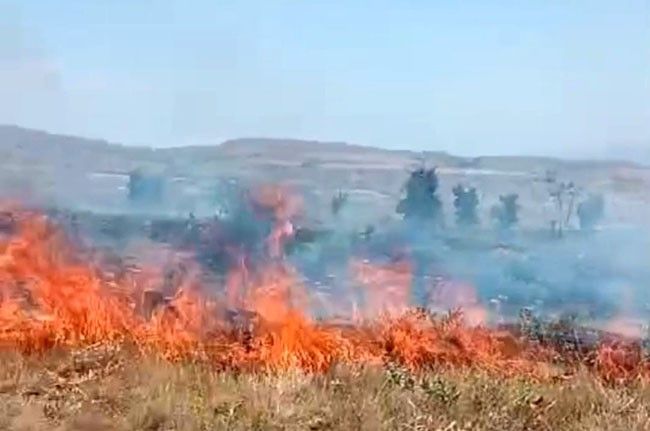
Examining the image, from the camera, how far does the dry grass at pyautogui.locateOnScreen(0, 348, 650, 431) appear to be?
5.72m

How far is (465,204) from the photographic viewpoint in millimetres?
9312

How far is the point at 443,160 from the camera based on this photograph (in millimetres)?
9445

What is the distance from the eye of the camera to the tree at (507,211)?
9.16 meters

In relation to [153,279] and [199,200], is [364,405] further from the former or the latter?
[199,200]

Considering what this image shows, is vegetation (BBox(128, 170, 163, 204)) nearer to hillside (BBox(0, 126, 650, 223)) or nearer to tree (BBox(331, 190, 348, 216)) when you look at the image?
hillside (BBox(0, 126, 650, 223))

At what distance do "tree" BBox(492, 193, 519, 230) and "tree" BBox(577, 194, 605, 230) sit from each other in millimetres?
525

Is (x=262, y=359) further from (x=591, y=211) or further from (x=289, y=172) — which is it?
(x=591, y=211)

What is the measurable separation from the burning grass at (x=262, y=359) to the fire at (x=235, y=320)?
0.05 ft

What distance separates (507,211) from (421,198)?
73 centimetres

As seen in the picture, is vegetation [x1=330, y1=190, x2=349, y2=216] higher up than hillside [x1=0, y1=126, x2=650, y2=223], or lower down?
lower down

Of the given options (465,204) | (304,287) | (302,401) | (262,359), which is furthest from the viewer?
(465,204)

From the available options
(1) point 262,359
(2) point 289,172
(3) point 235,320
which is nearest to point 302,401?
(1) point 262,359

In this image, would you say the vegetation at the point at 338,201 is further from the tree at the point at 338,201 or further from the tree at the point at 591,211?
the tree at the point at 591,211

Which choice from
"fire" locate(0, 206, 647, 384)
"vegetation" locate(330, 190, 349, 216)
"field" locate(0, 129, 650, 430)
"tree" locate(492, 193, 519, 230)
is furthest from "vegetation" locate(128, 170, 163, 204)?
"tree" locate(492, 193, 519, 230)
